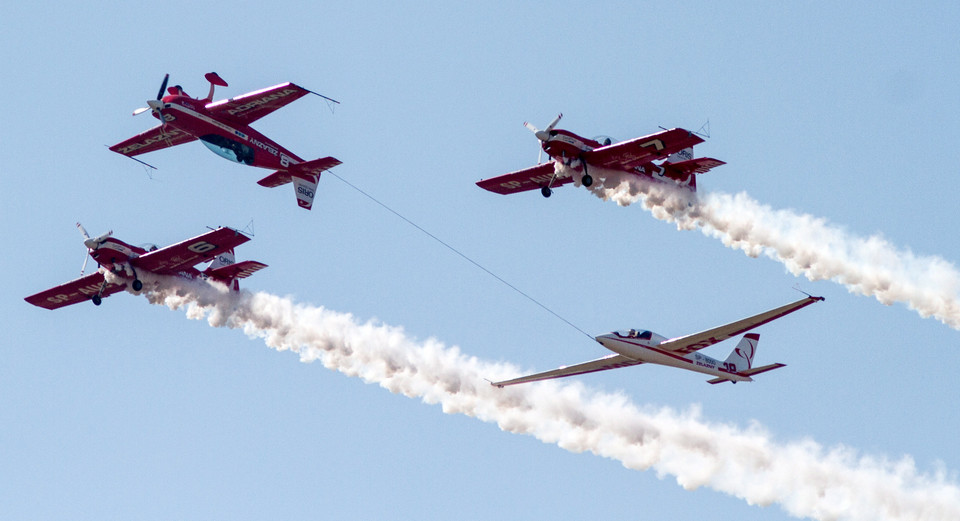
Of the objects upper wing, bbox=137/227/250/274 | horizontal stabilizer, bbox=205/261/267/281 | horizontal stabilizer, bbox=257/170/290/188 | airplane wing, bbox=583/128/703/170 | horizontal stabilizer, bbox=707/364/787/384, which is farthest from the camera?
horizontal stabilizer, bbox=257/170/290/188

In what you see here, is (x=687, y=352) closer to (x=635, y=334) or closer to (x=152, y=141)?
(x=635, y=334)

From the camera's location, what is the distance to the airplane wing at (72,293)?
2176 inches

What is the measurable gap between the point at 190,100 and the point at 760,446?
77.6ft

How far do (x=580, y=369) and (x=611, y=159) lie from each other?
7.59 metres

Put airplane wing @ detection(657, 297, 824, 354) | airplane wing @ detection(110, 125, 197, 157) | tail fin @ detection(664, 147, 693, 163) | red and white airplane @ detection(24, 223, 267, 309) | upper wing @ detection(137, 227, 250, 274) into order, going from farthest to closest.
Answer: airplane wing @ detection(110, 125, 197, 157)
tail fin @ detection(664, 147, 693, 163)
red and white airplane @ detection(24, 223, 267, 309)
upper wing @ detection(137, 227, 250, 274)
airplane wing @ detection(657, 297, 824, 354)

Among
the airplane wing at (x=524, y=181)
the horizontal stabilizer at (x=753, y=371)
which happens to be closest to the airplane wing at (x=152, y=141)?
the airplane wing at (x=524, y=181)

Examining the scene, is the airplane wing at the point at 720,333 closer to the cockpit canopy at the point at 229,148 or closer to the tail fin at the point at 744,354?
the tail fin at the point at 744,354

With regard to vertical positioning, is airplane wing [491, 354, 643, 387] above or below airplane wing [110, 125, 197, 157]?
below

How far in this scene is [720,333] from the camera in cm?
4816

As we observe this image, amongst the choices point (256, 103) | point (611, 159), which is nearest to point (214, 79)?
point (256, 103)

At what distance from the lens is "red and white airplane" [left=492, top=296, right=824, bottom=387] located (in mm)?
47531

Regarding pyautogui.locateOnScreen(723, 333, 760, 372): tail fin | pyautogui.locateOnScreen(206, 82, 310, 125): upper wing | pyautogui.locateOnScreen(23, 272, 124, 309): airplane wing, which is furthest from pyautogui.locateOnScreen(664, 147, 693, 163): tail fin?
pyautogui.locateOnScreen(23, 272, 124, 309): airplane wing

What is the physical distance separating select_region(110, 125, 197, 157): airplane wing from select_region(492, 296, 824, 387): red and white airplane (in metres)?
15.9

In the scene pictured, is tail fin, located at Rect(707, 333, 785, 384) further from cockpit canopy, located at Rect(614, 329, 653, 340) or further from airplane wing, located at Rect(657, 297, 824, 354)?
cockpit canopy, located at Rect(614, 329, 653, 340)
